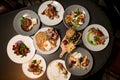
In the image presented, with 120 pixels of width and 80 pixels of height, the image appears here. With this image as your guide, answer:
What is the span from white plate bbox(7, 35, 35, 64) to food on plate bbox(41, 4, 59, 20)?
1.25ft

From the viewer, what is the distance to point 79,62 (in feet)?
8.59

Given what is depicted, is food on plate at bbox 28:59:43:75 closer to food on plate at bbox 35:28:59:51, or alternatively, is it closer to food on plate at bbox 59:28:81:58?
food on plate at bbox 35:28:59:51

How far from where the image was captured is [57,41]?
2.72 metres

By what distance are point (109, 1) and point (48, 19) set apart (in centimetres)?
87

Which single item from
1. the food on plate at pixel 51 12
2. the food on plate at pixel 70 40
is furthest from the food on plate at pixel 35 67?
the food on plate at pixel 51 12

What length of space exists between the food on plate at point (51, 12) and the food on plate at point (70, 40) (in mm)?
290

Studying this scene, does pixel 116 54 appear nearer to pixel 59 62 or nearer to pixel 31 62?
Result: pixel 59 62

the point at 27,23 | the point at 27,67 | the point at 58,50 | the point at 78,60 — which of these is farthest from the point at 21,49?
the point at 78,60

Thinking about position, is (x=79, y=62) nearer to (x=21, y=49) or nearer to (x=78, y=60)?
(x=78, y=60)

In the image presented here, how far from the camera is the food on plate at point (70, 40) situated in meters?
2.65

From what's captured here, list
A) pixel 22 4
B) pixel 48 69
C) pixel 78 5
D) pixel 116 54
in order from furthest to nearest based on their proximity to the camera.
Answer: pixel 22 4 < pixel 116 54 < pixel 78 5 < pixel 48 69

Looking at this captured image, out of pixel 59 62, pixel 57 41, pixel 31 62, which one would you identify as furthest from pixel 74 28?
pixel 31 62

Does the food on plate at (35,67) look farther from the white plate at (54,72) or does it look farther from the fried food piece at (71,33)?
the fried food piece at (71,33)

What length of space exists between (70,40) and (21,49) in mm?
608
